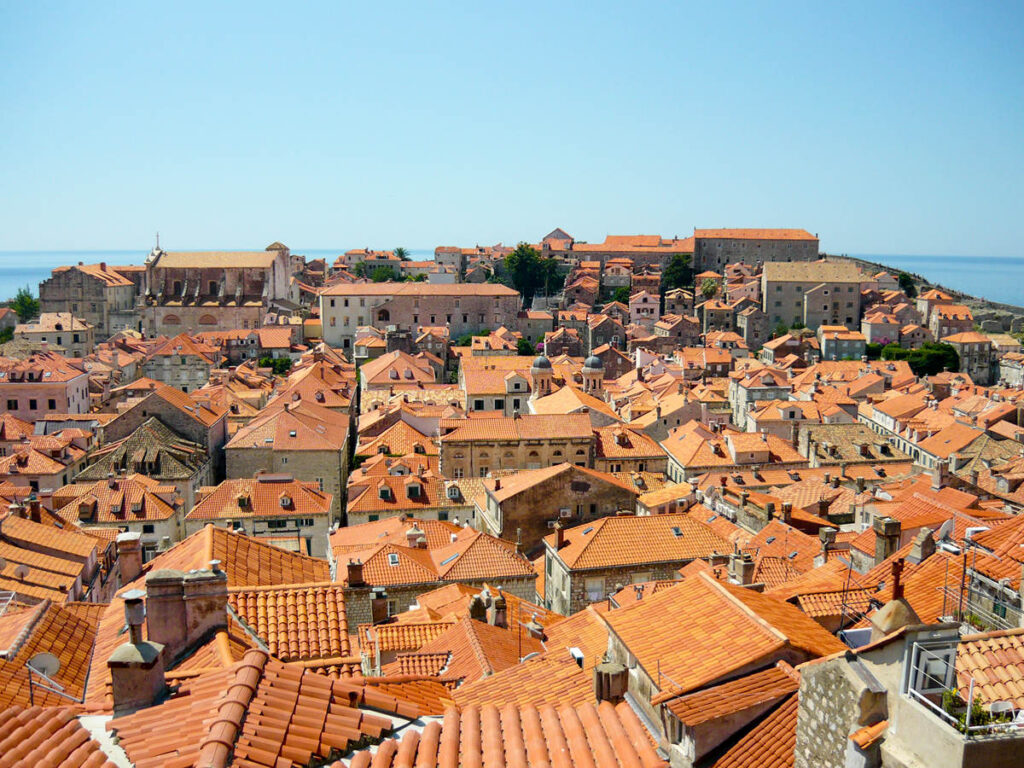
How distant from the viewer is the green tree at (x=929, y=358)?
3260 inches

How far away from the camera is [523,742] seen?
20.4 feet

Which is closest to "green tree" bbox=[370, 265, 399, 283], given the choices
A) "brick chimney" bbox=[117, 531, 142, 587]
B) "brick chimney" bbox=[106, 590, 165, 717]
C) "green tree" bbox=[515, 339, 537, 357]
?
"green tree" bbox=[515, 339, 537, 357]

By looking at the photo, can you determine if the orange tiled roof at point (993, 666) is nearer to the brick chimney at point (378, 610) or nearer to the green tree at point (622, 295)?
the brick chimney at point (378, 610)

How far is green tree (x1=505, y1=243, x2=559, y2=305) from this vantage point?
354 ft

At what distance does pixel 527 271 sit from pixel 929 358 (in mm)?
47268

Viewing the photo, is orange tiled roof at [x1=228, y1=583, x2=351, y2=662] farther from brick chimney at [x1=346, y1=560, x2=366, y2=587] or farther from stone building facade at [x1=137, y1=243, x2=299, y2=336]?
stone building facade at [x1=137, y1=243, x2=299, y2=336]

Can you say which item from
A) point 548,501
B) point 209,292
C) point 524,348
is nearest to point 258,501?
point 548,501

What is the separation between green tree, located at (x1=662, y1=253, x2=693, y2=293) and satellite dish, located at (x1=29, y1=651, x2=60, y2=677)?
339ft

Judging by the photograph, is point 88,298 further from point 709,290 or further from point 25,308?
point 709,290

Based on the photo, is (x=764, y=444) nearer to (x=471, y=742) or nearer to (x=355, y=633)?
(x=355, y=633)

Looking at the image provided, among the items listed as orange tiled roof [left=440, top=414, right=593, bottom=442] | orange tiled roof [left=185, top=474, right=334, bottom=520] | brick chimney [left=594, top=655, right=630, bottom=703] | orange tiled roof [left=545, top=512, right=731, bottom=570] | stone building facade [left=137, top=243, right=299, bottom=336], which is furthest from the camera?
stone building facade [left=137, top=243, right=299, bottom=336]

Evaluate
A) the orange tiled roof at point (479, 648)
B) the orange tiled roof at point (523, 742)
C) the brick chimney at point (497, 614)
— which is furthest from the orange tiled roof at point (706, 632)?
the brick chimney at point (497, 614)

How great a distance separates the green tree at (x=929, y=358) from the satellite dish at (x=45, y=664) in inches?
3299

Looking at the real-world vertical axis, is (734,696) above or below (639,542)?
above
